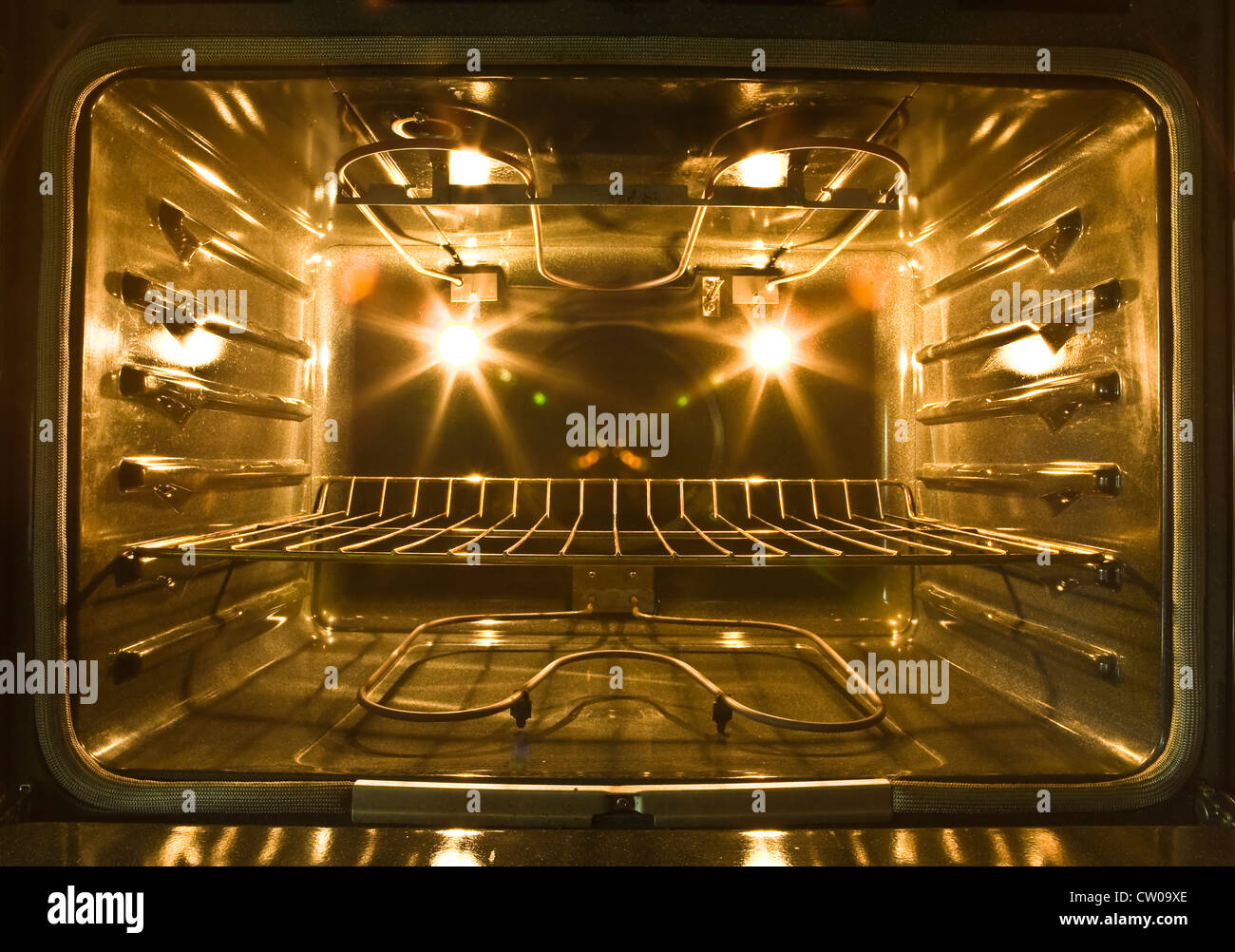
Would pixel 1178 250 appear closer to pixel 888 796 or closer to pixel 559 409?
pixel 888 796

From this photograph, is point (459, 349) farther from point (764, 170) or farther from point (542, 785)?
point (542, 785)

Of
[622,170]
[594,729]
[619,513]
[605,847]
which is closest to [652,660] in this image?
[594,729]

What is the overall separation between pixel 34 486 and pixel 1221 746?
130 centimetres

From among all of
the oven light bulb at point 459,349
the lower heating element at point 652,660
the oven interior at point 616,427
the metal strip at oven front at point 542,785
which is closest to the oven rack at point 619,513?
the oven interior at point 616,427

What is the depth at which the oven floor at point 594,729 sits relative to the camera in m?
0.74

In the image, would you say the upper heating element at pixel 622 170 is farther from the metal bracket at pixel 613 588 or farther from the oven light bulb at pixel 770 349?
the metal bracket at pixel 613 588

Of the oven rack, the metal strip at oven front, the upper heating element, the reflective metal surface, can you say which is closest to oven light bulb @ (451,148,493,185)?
the upper heating element

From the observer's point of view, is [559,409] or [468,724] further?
[559,409]

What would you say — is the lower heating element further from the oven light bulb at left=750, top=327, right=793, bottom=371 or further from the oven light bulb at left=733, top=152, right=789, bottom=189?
the oven light bulb at left=733, top=152, right=789, bottom=189

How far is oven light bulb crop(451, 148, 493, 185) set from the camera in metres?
0.93

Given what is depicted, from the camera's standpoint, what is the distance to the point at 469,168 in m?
0.98
